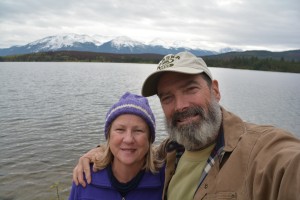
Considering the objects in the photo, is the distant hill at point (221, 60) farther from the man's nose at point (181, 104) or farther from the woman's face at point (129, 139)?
the man's nose at point (181, 104)

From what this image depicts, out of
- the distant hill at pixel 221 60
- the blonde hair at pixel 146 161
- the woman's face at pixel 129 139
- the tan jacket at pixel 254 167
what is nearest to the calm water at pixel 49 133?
the blonde hair at pixel 146 161

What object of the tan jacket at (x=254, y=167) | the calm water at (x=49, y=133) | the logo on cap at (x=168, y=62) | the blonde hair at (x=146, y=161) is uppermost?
the logo on cap at (x=168, y=62)

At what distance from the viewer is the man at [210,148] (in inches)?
83.3

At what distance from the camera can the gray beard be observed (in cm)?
331

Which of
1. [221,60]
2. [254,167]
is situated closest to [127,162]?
[254,167]

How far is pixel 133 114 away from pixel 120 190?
1.05 m

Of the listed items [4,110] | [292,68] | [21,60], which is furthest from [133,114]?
[21,60]

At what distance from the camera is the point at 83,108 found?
26.2 metres

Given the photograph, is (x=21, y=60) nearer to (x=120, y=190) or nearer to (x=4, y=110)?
(x=4, y=110)

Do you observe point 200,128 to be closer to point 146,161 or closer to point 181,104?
point 181,104

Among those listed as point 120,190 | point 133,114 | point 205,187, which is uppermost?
point 133,114

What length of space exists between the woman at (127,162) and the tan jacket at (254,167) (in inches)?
46.4

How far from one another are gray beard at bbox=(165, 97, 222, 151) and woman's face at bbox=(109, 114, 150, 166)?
61 centimetres

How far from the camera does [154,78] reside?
12.2ft
